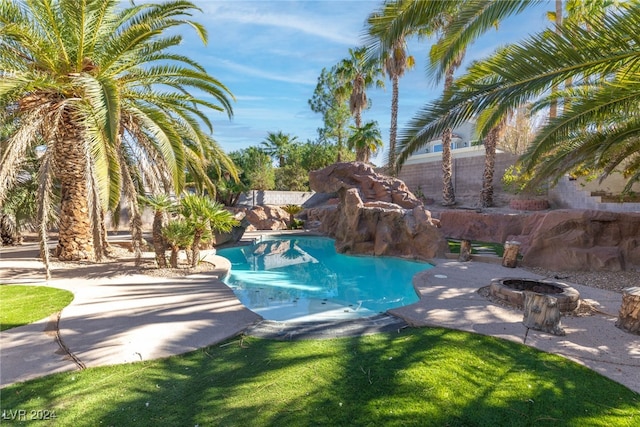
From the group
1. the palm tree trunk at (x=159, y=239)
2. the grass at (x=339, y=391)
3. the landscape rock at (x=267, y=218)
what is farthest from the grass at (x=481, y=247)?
the landscape rock at (x=267, y=218)

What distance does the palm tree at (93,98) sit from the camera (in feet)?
23.1

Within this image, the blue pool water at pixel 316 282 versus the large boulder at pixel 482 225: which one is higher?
the large boulder at pixel 482 225

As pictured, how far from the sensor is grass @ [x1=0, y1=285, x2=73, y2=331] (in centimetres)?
506

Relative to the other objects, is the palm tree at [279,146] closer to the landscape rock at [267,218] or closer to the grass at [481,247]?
the landscape rock at [267,218]

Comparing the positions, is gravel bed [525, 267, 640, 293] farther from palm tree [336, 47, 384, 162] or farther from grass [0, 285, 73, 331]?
palm tree [336, 47, 384, 162]

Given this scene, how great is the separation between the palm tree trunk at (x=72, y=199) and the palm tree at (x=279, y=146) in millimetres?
28244

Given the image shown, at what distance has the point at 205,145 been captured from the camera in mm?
10273

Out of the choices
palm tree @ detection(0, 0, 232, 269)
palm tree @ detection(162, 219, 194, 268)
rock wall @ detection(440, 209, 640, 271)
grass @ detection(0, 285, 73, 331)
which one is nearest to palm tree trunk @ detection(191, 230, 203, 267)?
palm tree @ detection(162, 219, 194, 268)

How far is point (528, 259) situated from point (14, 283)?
40.7 ft

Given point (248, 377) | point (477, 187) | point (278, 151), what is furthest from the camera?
point (278, 151)

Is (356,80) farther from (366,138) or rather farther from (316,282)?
(316,282)

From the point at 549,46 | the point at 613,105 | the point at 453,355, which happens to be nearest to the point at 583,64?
the point at 549,46

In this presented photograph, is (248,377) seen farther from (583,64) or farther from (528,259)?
(528,259)

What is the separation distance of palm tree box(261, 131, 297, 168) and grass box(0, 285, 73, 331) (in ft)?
102
